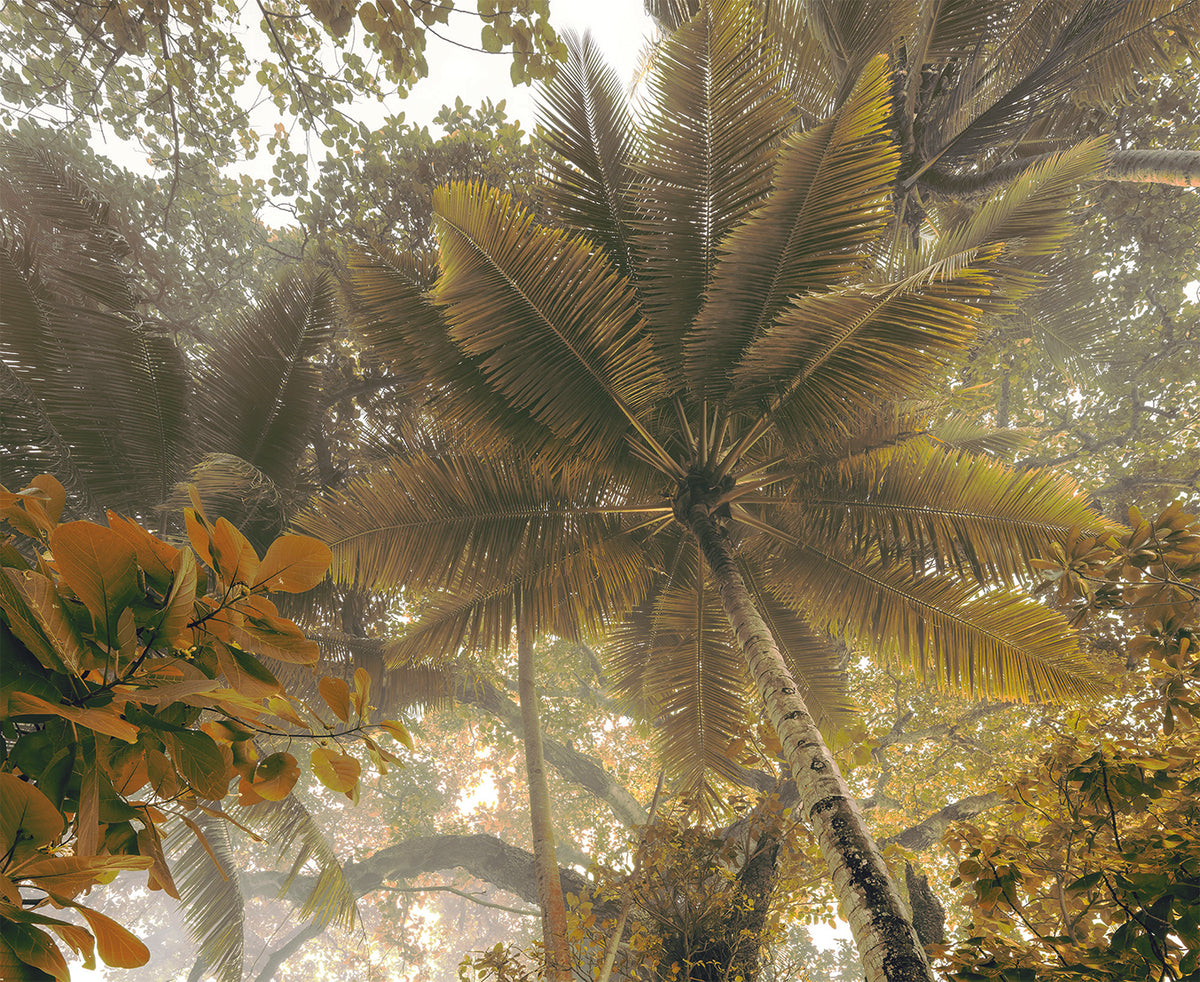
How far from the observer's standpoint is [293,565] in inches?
37.6

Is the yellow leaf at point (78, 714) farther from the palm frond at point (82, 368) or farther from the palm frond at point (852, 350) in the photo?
the palm frond at point (82, 368)

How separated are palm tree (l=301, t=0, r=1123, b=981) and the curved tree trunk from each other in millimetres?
2440

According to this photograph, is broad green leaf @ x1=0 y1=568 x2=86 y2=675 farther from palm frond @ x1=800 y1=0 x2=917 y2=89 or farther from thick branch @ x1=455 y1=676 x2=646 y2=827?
thick branch @ x1=455 y1=676 x2=646 y2=827

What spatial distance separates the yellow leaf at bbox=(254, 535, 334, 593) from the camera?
940 mm

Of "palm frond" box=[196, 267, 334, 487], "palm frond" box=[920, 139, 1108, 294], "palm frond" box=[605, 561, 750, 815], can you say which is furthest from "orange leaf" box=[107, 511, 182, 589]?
"palm frond" box=[196, 267, 334, 487]

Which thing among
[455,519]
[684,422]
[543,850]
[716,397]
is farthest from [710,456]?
[543,850]

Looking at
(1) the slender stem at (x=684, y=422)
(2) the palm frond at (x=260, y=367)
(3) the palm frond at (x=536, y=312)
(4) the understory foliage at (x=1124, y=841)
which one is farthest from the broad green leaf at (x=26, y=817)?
(2) the palm frond at (x=260, y=367)

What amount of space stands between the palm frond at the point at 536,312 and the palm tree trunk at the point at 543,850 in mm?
1841

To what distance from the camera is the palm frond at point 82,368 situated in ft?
17.2

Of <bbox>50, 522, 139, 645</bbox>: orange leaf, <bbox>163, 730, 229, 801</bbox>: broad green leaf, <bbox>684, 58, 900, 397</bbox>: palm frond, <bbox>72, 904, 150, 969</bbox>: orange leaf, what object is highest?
<bbox>684, 58, 900, 397</bbox>: palm frond

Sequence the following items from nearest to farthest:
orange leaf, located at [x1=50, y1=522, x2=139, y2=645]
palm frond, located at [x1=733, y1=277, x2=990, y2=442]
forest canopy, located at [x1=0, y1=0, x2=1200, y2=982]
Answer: orange leaf, located at [x1=50, y1=522, x2=139, y2=645], forest canopy, located at [x1=0, y1=0, x2=1200, y2=982], palm frond, located at [x1=733, y1=277, x2=990, y2=442]

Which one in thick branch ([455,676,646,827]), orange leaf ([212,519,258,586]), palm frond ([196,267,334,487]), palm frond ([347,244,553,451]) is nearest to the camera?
orange leaf ([212,519,258,586])

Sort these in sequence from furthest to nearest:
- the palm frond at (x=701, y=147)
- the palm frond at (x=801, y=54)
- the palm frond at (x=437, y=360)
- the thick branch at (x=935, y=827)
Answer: the thick branch at (x=935, y=827), the palm frond at (x=801, y=54), the palm frond at (x=437, y=360), the palm frond at (x=701, y=147)

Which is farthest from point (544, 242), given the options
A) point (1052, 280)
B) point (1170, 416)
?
point (1170, 416)
